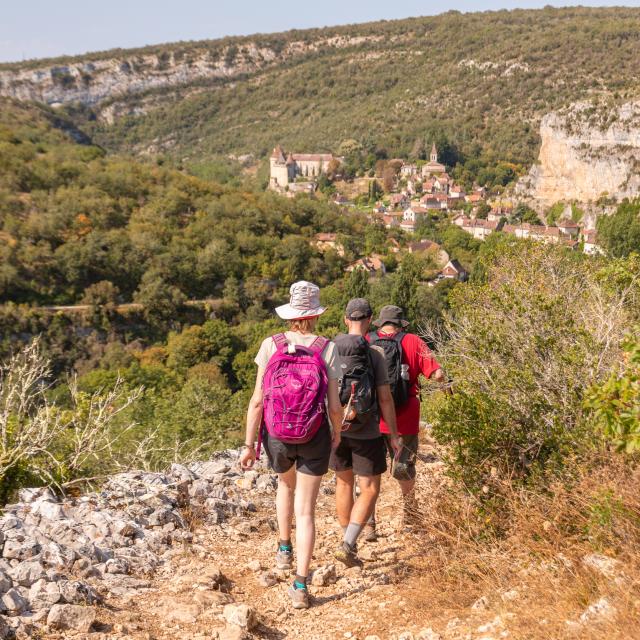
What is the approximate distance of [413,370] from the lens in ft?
10.9

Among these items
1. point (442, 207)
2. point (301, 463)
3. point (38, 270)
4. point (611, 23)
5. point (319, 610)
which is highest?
point (611, 23)

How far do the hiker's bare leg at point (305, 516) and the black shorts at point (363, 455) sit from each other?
433mm

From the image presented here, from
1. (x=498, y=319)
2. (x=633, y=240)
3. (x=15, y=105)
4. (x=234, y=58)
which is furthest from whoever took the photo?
(x=234, y=58)

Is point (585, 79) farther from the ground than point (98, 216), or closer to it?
farther from the ground

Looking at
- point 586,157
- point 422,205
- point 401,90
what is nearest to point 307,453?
point 422,205

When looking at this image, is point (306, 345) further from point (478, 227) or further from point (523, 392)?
point (478, 227)

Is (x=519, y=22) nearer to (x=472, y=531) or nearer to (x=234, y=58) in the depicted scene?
(x=234, y=58)

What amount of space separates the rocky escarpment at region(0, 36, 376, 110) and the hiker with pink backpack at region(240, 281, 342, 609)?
14465 cm

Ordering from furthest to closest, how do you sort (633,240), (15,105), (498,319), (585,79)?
(585,79) → (15,105) → (633,240) → (498,319)

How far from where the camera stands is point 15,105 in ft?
209

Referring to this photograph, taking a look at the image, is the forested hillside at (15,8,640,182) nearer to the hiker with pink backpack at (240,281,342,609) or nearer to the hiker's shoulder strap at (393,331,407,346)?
the hiker's shoulder strap at (393,331,407,346)

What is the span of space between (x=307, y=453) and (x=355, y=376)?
468mm

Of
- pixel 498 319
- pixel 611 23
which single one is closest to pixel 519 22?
pixel 611 23

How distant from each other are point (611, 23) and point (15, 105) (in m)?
83.9
